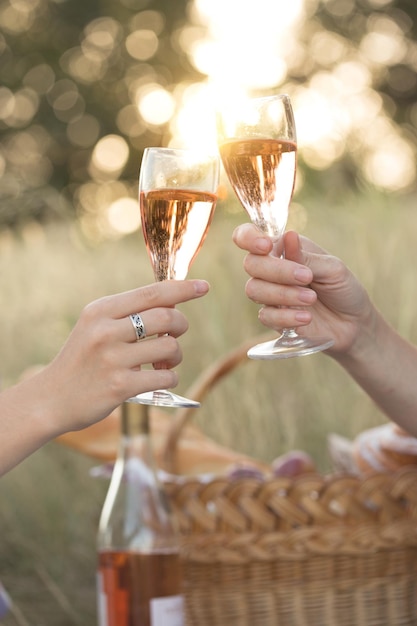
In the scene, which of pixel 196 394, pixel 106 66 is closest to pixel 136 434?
pixel 196 394

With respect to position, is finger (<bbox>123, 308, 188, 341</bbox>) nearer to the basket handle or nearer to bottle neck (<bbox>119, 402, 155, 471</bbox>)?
bottle neck (<bbox>119, 402, 155, 471</bbox>)

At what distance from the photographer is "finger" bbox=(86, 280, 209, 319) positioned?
44.3 inches

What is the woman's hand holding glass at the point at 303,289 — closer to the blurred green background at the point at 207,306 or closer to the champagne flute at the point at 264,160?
the champagne flute at the point at 264,160

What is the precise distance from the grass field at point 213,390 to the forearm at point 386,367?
91cm

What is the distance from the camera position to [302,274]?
1259 millimetres

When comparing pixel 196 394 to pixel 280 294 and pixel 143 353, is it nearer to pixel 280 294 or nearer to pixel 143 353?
pixel 280 294

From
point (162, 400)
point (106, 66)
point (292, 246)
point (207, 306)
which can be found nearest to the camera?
point (162, 400)

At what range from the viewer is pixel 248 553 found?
1.73 metres

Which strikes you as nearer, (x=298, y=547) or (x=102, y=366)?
(x=102, y=366)

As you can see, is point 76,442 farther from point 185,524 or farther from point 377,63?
point 377,63

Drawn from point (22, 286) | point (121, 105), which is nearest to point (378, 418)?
point (22, 286)

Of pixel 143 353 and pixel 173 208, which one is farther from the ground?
pixel 173 208

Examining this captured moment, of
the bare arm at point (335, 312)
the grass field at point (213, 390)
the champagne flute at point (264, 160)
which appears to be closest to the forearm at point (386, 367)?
the bare arm at point (335, 312)

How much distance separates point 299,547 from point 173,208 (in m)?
0.77
